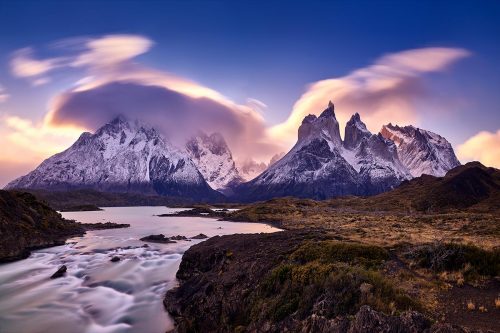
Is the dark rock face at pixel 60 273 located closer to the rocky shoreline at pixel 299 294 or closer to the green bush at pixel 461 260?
the rocky shoreline at pixel 299 294

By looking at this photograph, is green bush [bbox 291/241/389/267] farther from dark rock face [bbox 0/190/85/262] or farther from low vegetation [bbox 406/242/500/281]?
dark rock face [bbox 0/190/85/262]

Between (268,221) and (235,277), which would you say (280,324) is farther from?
(268,221)

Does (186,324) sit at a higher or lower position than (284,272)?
lower

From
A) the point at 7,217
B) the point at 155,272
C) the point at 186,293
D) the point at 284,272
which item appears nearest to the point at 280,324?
the point at 284,272

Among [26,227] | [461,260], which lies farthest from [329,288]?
[26,227]

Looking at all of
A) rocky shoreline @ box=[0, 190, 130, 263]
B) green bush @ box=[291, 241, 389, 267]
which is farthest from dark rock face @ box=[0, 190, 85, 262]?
green bush @ box=[291, 241, 389, 267]

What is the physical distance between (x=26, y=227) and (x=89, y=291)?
35.3 m

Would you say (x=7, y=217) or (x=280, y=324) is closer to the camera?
(x=280, y=324)

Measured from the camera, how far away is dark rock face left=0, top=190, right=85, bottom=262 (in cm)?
5731

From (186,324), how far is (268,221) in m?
108

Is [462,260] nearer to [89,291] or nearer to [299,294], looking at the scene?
[299,294]

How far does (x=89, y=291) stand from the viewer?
39531 mm

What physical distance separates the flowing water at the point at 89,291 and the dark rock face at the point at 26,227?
284 centimetres

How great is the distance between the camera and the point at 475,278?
71.2ft
